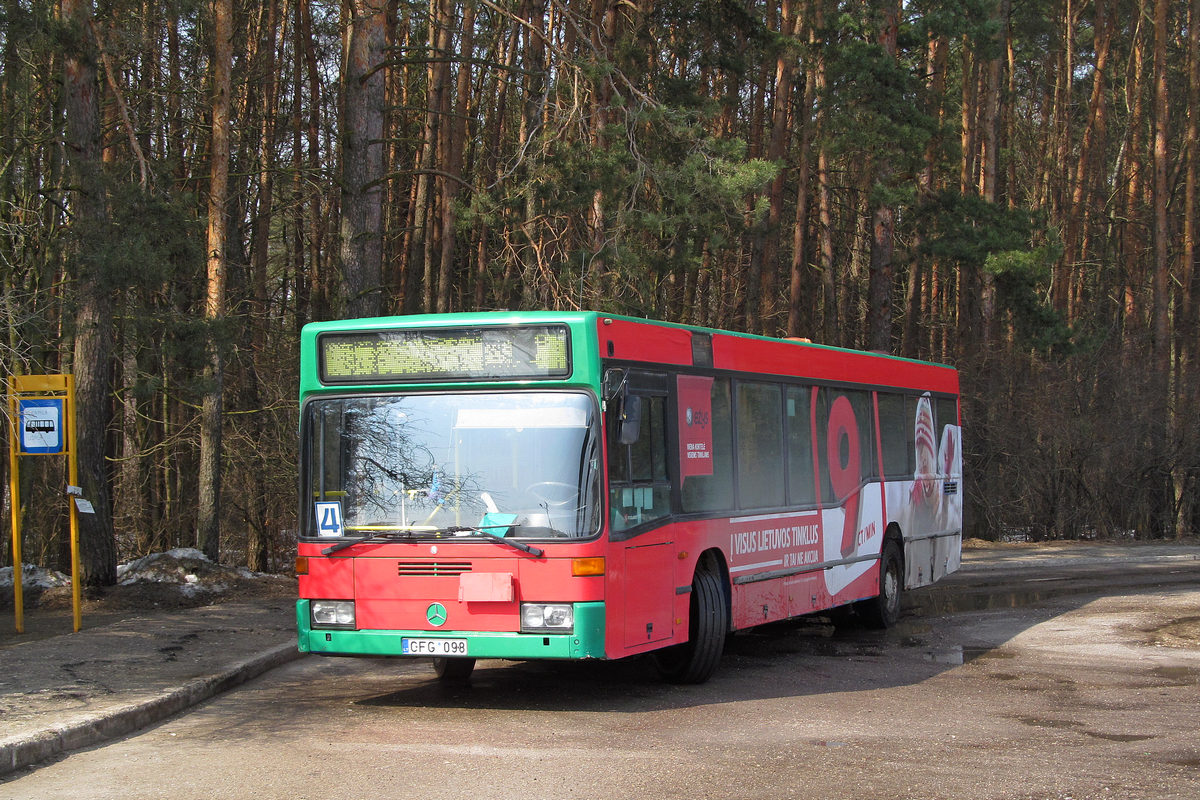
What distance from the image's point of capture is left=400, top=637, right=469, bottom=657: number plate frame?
9305 millimetres

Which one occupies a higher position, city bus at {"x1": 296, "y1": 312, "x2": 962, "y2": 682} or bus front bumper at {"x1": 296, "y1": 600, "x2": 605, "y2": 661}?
city bus at {"x1": 296, "y1": 312, "x2": 962, "y2": 682}

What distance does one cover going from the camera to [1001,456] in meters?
30.1

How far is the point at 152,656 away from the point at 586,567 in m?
4.85

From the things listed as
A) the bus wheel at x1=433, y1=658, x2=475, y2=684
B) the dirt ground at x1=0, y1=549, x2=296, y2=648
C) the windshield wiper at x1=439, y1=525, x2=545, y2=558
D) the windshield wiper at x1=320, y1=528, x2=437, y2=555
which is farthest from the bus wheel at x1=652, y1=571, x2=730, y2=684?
the dirt ground at x1=0, y1=549, x2=296, y2=648

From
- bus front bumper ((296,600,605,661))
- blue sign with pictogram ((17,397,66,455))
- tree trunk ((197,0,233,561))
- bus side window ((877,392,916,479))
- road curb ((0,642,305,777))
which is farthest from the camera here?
tree trunk ((197,0,233,561))

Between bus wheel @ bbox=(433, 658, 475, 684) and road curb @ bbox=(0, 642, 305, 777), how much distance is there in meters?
1.68

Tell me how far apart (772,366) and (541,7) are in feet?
47.8

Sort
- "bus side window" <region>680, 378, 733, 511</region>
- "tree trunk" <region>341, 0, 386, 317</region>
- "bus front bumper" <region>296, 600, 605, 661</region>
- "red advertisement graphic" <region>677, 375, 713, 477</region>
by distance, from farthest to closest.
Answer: "tree trunk" <region>341, 0, 386, 317</region> → "bus side window" <region>680, 378, 733, 511</region> → "red advertisement graphic" <region>677, 375, 713, 477</region> → "bus front bumper" <region>296, 600, 605, 661</region>

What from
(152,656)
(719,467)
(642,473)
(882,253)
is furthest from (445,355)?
(882,253)

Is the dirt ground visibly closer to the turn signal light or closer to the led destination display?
the led destination display

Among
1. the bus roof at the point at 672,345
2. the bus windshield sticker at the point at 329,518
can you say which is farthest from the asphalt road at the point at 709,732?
the bus roof at the point at 672,345

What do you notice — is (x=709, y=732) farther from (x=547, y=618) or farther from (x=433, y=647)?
(x=433, y=647)

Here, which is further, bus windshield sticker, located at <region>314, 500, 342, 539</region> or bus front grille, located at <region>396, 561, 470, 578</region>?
bus windshield sticker, located at <region>314, 500, 342, 539</region>

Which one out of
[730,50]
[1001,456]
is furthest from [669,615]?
[1001,456]
